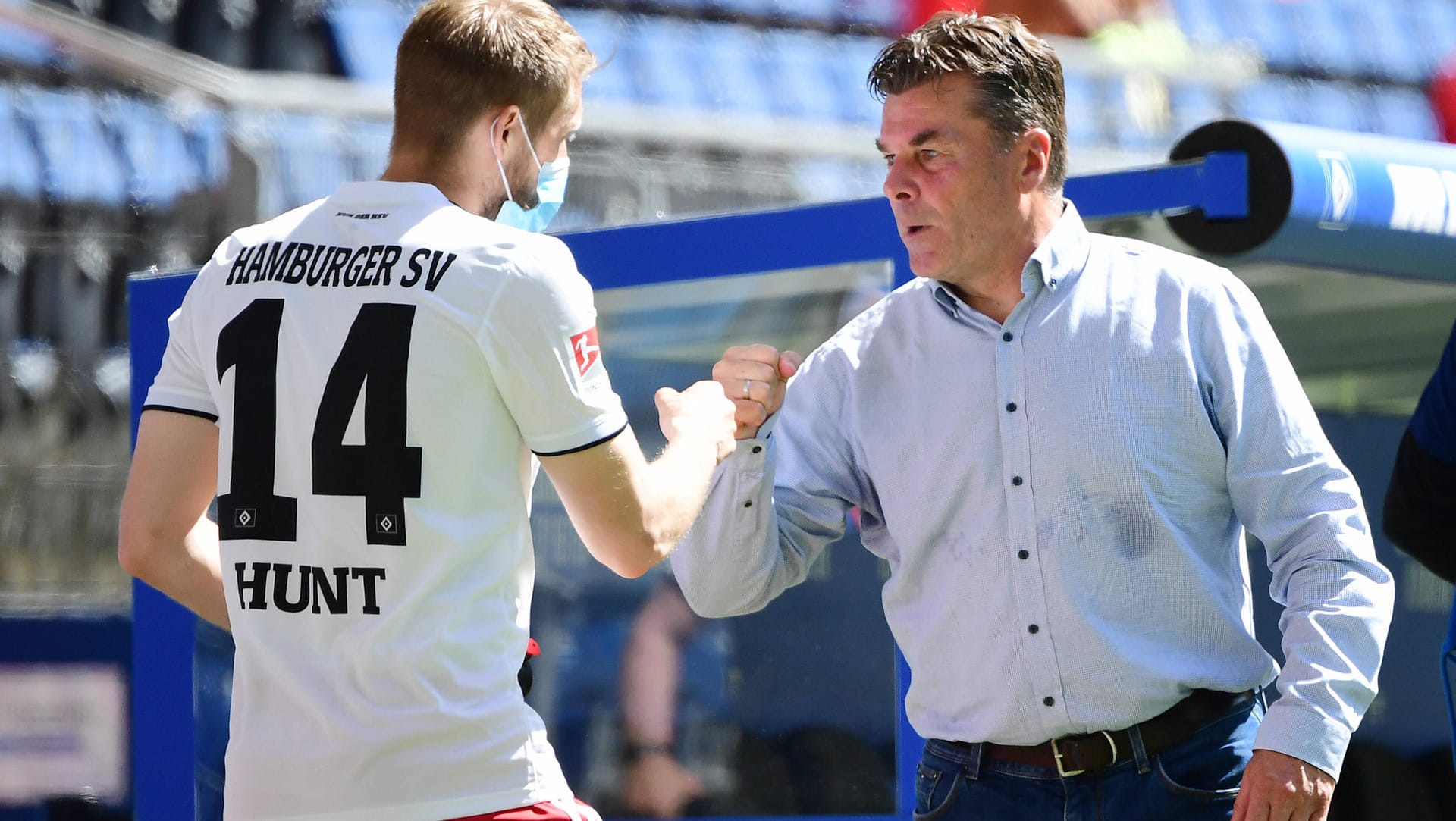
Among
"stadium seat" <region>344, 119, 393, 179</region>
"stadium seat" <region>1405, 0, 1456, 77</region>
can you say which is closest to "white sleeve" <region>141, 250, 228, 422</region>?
"stadium seat" <region>344, 119, 393, 179</region>

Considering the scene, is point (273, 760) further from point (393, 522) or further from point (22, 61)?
point (22, 61)

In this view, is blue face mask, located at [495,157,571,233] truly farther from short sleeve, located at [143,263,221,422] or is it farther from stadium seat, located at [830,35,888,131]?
stadium seat, located at [830,35,888,131]

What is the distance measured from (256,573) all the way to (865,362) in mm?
929

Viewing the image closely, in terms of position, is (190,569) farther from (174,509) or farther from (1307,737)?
(1307,737)

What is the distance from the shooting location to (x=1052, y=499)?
1978 millimetres

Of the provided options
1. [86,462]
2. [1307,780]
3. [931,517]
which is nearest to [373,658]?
[931,517]

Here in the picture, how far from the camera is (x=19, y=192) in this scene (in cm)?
→ 756

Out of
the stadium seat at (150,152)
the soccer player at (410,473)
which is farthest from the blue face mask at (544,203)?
the stadium seat at (150,152)

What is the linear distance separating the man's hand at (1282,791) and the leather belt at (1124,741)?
15cm

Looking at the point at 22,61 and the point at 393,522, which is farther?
the point at 22,61

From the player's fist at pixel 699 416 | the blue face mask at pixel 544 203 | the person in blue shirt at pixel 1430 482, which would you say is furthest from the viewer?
the person in blue shirt at pixel 1430 482

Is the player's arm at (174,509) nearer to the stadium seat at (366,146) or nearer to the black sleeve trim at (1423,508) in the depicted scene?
the black sleeve trim at (1423,508)

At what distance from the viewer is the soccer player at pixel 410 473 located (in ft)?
4.90

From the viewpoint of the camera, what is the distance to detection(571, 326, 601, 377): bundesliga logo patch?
1532 millimetres
